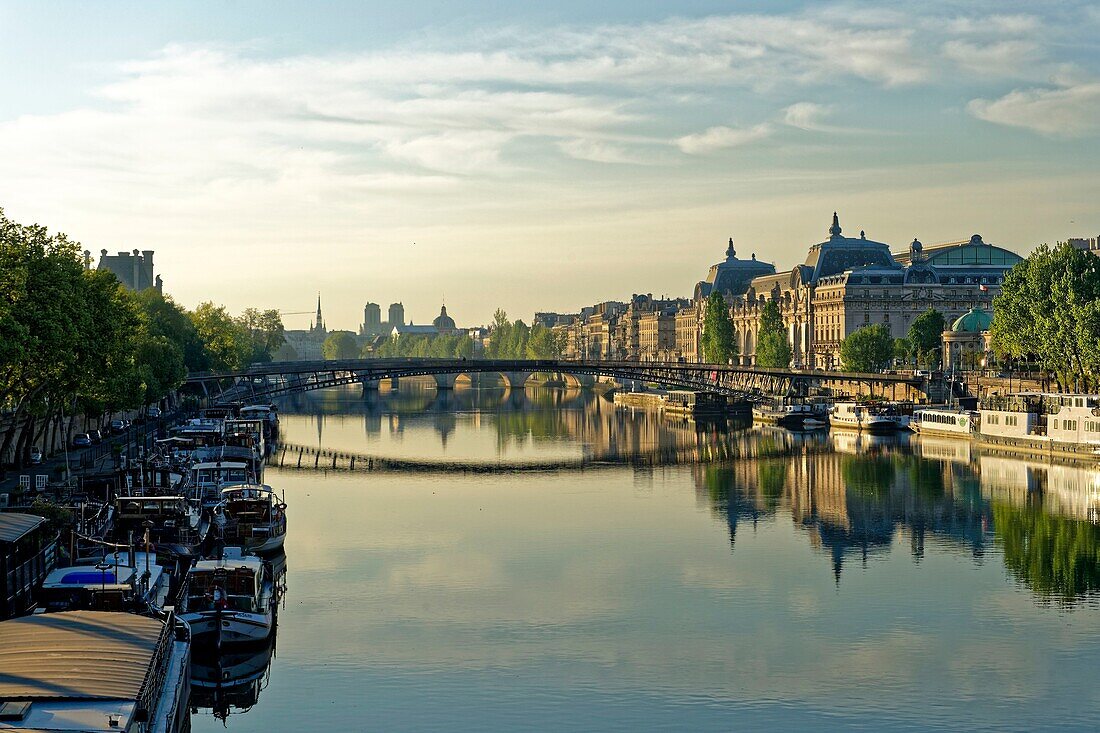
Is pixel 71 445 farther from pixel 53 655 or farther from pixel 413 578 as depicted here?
pixel 53 655

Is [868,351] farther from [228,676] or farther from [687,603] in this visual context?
[228,676]

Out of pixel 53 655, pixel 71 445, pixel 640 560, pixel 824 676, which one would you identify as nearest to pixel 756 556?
pixel 640 560

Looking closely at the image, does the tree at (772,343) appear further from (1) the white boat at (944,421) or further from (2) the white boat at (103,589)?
(2) the white boat at (103,589)

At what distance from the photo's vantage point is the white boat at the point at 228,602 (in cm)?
4028

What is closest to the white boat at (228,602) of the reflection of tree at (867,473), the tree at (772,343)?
the reflection of tree at (867,473)

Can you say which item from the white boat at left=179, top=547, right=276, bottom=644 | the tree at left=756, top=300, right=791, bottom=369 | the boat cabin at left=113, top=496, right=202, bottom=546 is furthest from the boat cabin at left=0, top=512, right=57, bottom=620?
the tree at left=756, top=300, right=791, bottom=369

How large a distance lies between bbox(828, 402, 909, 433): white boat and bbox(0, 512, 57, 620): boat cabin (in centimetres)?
9242

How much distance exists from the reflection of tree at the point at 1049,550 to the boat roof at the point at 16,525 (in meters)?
34.4

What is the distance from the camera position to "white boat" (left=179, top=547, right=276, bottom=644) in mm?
40281

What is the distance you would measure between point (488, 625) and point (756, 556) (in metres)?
17.0

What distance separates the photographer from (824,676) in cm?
3947

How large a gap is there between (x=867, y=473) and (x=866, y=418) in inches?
1439

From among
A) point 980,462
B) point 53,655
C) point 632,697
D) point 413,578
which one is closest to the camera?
point 53,655

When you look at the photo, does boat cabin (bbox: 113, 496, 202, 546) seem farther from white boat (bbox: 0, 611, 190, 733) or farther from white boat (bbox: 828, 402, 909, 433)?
white boat (bbox: 828, 402, 909, 433)
